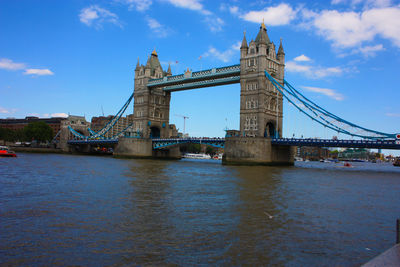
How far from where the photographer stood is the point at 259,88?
5009 centimetres

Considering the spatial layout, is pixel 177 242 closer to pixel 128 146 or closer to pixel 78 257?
pixel 78 257

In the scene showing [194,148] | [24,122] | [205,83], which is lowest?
[194,148]

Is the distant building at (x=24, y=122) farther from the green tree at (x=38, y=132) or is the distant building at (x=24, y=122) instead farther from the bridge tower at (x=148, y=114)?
the bridge tower at (x=148, y=114)

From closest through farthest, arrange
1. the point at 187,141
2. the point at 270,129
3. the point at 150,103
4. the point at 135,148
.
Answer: the point at 270,129, the point at 187,141, the point at 135,148, the point at 150,103

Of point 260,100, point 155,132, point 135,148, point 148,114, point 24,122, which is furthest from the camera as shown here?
point 24,122

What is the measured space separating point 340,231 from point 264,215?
272 cm

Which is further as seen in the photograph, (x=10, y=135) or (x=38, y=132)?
(x=10, y=135)

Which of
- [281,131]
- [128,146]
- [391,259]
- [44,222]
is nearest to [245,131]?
[281,131]

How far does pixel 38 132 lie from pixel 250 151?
221 feet

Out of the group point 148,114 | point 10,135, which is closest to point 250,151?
point 148,114

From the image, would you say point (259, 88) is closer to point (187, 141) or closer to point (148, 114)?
point (187, 141)

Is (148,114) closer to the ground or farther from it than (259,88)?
closer to the ground

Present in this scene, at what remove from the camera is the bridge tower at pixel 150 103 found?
6888 centimetres

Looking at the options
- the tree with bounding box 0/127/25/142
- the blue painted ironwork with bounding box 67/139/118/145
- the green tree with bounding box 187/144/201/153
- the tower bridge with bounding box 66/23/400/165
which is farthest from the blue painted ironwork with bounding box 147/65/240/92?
the green tree with bounding box 187/144/201/153
